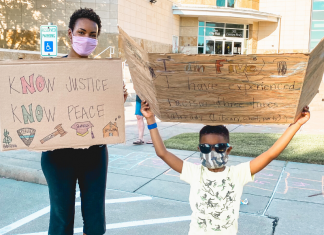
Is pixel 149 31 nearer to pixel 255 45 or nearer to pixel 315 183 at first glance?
pixel 255 45

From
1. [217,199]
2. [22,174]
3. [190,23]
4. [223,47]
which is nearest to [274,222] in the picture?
[217,199]

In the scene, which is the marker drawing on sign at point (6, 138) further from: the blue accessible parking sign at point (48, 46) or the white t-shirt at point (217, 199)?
the blue accessible parking sign at point (48, 46)

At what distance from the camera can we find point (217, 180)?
2.25m

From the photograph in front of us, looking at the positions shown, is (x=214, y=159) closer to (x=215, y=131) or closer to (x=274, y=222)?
(x=215, y=131)

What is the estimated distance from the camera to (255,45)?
2934 centimetres

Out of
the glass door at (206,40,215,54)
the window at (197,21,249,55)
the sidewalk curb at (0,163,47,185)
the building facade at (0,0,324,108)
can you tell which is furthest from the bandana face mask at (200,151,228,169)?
the glass door at (206,40,215,54)

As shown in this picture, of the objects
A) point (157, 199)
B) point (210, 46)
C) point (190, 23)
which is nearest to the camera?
point (157, 199)

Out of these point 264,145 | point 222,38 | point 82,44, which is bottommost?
point 264,145

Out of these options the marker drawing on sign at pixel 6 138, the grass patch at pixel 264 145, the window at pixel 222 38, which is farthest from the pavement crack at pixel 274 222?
the window at pixel 222 38

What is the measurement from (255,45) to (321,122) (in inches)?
765

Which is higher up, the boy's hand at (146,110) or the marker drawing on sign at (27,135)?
the boy's hand at (146,110)

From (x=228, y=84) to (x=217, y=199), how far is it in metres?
0.78

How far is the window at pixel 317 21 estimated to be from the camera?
27547 mm

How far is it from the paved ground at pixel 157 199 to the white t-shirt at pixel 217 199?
1.55 meters
